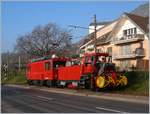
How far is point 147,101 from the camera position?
65.7 feet

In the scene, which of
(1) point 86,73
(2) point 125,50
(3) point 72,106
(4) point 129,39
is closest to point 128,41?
(4) point 129,39

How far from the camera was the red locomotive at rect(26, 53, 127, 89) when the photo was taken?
29.1 metres

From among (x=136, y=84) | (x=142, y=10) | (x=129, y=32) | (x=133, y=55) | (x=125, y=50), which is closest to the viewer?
(x=136, y=84)

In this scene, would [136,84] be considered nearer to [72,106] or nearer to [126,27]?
[72,106]

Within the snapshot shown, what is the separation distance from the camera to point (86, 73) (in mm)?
30344

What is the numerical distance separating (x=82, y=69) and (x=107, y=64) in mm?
2390

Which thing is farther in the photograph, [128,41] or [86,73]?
[128,41]

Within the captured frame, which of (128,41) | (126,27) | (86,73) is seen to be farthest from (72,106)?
(126,27)

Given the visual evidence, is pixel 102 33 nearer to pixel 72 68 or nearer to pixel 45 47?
pixel 45 47

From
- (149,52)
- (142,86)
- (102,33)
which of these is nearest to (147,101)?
(142,86)

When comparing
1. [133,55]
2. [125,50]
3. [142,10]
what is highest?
[142,10]

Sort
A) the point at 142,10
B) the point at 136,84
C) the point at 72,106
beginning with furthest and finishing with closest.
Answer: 1. the point at 142,10
2. the point at 136,84
3. the point at 72,106

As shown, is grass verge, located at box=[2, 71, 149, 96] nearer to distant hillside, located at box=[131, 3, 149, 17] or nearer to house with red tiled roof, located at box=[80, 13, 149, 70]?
house with red tiled roof, located at box=[80, 13, 149, 70]

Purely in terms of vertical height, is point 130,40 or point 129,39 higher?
point 129,39
